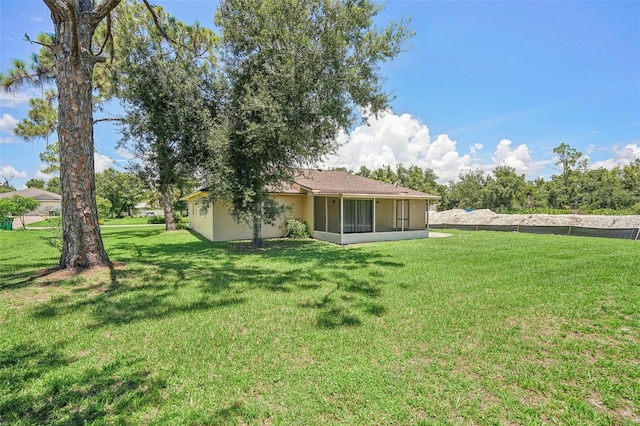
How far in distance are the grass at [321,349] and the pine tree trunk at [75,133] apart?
92 centimetres

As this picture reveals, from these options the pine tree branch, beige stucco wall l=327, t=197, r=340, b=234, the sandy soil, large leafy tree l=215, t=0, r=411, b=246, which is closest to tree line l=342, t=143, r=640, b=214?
the sandy soil

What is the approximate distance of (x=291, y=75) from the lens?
9.43 meters

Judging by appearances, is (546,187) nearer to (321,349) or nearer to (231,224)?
(231,224)

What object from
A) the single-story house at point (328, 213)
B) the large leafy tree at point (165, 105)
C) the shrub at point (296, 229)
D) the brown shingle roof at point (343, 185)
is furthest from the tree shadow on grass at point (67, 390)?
the shrub at point (296, 229)

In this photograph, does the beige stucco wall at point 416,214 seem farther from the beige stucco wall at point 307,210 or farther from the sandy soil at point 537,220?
the beige stucco wall at point 307,210

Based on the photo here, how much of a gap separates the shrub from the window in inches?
78.6

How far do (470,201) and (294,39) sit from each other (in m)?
42.3

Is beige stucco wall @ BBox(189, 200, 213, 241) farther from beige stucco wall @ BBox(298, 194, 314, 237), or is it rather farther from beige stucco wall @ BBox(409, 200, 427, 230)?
beige stucco wall @ BBox(409, 200, 427, 230)

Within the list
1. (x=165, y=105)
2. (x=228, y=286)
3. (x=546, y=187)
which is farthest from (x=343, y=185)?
(x=546, y=187)

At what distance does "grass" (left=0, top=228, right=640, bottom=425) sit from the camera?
2.44m

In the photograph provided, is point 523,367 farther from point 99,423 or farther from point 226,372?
A: point 99,423

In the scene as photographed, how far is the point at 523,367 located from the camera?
3.05m

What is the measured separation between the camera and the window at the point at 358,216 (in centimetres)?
1555

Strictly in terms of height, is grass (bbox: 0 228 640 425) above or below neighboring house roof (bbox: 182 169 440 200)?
below
